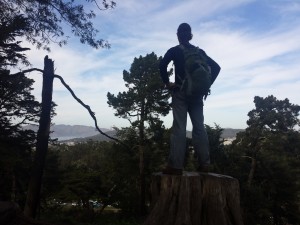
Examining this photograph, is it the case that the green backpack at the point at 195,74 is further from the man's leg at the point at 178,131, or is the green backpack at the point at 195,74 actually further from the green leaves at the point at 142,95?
the green leaves at the point at 142,95

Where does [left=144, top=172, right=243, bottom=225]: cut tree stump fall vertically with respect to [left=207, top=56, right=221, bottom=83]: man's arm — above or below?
below

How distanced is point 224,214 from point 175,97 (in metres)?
1.71

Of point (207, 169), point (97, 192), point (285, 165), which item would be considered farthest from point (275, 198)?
point (207, 169)

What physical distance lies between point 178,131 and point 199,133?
0.36 meters

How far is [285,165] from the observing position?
31.2 metres

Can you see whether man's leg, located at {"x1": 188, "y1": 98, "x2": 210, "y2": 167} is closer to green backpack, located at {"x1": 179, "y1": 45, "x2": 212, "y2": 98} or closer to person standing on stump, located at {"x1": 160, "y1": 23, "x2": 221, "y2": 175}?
person standing on stump, located at {"x1": 160, "y1": 23, "x2": 221, "y2": 175}

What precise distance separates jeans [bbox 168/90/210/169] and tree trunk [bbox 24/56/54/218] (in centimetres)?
403

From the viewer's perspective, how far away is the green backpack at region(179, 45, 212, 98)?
14.4 ft

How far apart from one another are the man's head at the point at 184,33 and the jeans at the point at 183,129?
2.51 feet

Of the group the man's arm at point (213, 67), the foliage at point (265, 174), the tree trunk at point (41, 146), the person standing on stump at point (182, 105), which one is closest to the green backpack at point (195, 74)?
the person standing on stump at point (182, 105)

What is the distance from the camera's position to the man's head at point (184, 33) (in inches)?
185

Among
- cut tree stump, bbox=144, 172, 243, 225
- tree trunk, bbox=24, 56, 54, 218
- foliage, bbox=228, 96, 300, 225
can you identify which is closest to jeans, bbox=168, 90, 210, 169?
cut tree stump, bbox=144, 172, 243, 225

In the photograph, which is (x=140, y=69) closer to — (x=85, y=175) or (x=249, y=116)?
(x=85, y=175)

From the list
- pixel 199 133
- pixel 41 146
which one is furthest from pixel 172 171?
pixel 41 146
